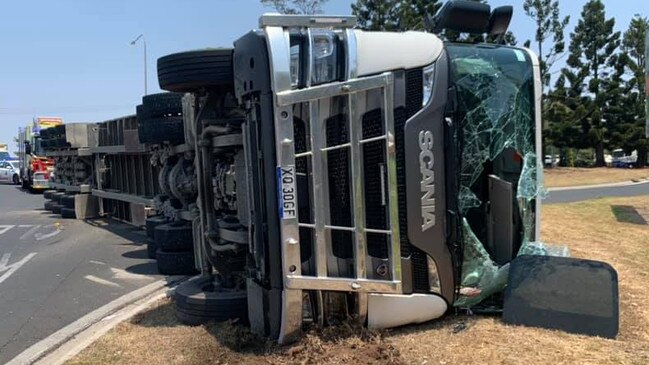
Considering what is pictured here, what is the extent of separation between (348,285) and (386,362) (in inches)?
22.5

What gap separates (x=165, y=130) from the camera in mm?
7332

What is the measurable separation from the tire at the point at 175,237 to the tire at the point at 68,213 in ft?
28.4

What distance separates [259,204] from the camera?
4188mm

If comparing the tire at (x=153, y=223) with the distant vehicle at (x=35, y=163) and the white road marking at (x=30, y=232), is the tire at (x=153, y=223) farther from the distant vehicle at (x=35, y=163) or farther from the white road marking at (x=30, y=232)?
the distant vehicle at (x=35, y=163)

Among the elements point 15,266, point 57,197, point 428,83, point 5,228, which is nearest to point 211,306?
point 428,83

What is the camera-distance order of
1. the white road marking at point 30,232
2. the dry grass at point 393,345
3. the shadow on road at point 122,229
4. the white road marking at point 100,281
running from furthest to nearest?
the white road marking at point 30,232 → the shadow on road at point 122,229 → the white road marking at point 100,281 → the dry grass at point 393,345

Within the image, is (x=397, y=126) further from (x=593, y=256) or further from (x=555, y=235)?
(x=555, y=235)

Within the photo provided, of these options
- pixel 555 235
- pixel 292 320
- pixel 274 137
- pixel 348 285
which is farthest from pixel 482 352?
pixel 555 235

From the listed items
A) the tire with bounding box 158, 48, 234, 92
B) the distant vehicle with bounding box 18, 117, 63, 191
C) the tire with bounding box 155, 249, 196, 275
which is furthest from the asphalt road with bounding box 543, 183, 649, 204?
the distant vehicle with bounding box 18, 117, 63, 191

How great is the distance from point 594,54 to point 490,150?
47.2 metres

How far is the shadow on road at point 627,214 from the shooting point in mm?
11424

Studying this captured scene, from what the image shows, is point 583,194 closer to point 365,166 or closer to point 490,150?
point 490,150

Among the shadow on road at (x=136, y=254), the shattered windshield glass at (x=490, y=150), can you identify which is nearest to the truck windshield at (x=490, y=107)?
the shattered windshield glass at (x=490, y=150)

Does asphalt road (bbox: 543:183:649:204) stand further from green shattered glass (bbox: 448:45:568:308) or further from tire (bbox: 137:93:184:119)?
green shattered glass (bbox: 448:45:568:308)
